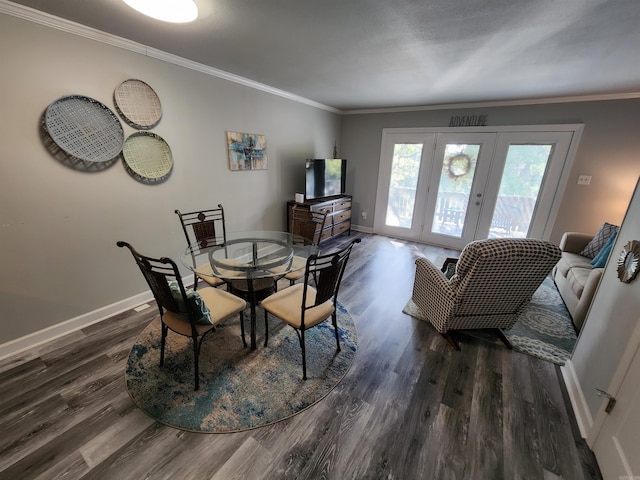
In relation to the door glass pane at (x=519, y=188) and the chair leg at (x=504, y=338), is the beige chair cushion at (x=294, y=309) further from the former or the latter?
the door glass pane at (x=519, y=188)

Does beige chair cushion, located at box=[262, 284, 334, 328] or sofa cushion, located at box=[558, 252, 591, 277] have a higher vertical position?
sofa cushion, located at box=[558, 252, 591, 277]

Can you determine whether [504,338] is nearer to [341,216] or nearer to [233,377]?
[233,377]

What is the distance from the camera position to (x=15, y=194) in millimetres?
1804

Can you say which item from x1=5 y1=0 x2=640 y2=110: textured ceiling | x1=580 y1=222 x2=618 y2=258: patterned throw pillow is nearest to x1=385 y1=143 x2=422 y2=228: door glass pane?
x1=5 y1=0 x2=640 y2=110: textured ceiling

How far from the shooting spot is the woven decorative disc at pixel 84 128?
186 centimetres

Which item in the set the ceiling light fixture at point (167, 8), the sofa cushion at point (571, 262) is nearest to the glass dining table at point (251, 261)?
the ceiling light fixture at point (167, 8)

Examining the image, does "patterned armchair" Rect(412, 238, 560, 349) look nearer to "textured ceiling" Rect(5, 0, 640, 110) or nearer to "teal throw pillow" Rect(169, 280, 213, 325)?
"textured ceiling" Rect(5, 0, 640, 110)

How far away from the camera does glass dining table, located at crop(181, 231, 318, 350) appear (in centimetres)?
198

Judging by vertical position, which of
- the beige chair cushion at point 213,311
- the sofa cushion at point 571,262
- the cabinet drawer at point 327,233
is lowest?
the cabinet drawer at point 327,233

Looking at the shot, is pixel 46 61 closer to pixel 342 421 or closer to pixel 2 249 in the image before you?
pixel 2 249

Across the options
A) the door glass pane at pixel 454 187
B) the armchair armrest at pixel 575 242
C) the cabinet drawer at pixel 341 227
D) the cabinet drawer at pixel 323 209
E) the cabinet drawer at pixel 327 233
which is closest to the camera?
the armchair armrest at pixel 575 242

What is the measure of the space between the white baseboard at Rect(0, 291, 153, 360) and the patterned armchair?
283cm

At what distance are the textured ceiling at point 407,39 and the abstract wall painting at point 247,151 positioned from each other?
678mm

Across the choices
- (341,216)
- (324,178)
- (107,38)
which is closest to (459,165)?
(341,216)
